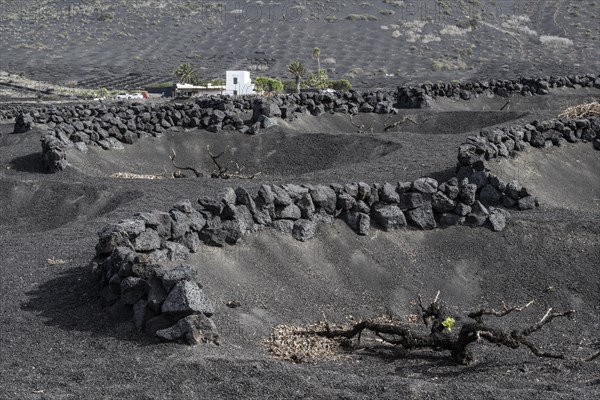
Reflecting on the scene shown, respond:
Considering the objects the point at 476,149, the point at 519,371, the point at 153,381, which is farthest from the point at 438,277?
the point at 476,149

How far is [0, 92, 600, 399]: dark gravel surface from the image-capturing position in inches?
311

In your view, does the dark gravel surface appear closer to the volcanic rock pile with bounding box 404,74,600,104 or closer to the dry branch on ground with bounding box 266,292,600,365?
the dry branch on ground with bounding box 266,292,600,365

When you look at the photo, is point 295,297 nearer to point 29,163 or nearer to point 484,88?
point 29,163

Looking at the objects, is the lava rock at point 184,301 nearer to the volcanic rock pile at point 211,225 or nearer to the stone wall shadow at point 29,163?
the volcanic rock pile at point 211,225

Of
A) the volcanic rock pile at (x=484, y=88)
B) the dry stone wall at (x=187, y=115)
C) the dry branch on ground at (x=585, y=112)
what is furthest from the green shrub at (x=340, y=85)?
the dry branch on ground at (x=585, y=112)

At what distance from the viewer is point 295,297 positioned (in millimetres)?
11203

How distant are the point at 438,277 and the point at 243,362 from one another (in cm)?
483

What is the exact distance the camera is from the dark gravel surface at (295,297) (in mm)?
7906

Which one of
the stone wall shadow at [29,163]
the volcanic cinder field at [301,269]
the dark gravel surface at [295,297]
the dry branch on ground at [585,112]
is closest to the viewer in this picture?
the dark gravel surface at [295,297]

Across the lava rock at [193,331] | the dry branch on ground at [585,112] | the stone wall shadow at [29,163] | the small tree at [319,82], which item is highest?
the lava rock at [193,331]

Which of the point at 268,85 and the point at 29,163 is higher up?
the point at 29,163

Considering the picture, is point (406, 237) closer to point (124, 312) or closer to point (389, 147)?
point (124, 312)

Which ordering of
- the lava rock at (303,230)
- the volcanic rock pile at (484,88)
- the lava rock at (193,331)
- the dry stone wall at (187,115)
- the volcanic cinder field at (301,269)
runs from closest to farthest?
the volcanic cinder field at (301,269) → the lava rock at (193,331) → the lava rock at (303,230) → the dry stone wall at (187,115) → the volcanic rock pile at (484,88)

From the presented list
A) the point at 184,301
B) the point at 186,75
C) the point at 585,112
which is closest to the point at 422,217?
the point at 184,301
